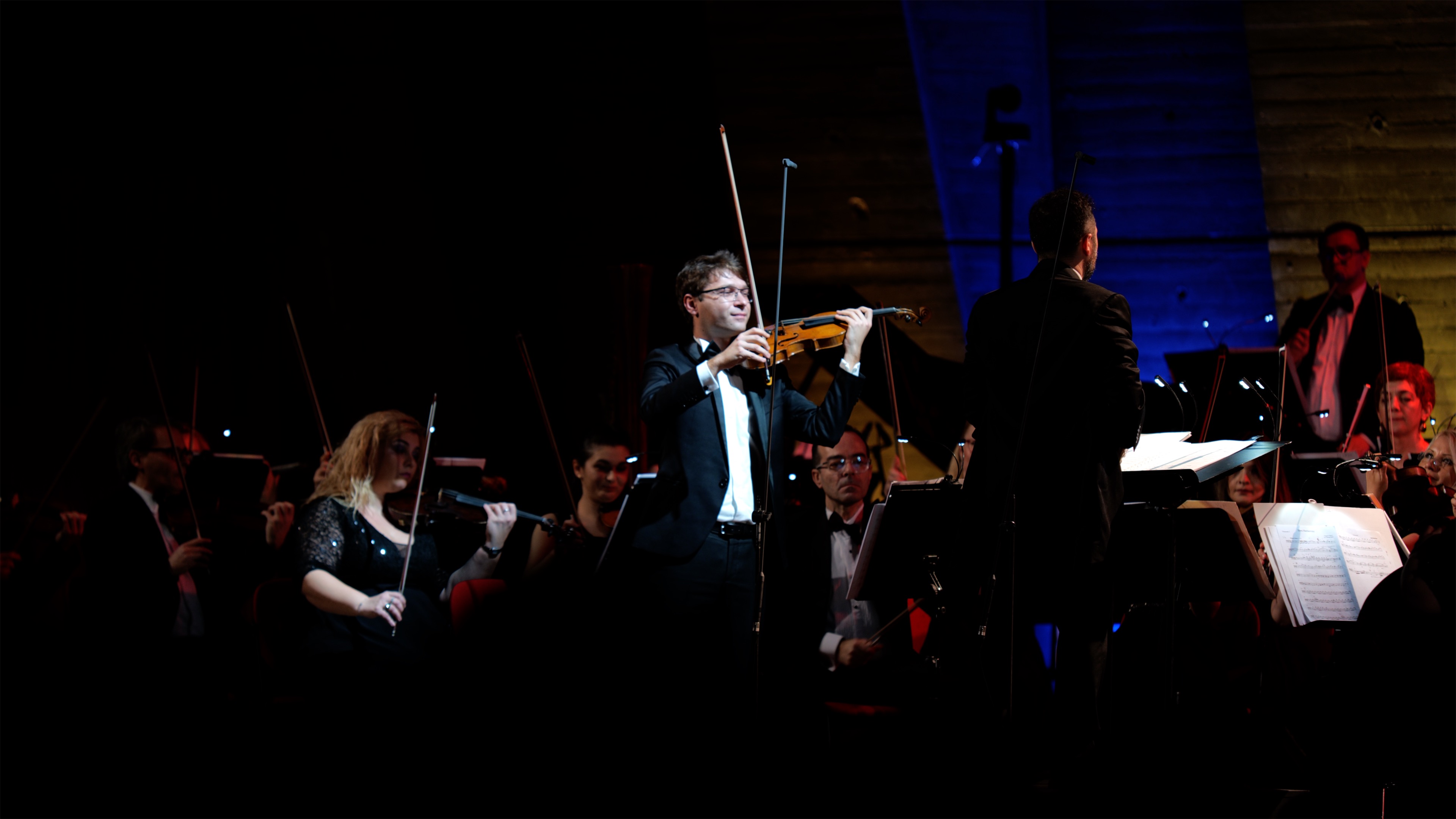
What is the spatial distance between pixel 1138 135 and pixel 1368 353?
158cm

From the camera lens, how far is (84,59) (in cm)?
535

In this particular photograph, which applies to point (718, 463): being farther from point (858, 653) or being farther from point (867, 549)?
point (858, 653)

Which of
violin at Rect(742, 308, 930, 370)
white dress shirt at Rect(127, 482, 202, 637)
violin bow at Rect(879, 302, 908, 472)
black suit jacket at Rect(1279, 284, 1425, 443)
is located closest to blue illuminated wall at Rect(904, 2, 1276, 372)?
black suit jacket at Rect(1279, 284, 1425, 443)

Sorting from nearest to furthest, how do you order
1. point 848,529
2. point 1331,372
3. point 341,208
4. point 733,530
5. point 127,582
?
point 733,530 < point 848,529 < point 127,582 < point 1331,372 < point 341,208

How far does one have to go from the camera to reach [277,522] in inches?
155

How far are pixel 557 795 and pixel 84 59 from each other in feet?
16.3

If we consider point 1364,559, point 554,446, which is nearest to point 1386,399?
point 1364,559

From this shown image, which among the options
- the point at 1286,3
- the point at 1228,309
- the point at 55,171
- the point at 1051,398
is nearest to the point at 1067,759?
the point at 1051,398

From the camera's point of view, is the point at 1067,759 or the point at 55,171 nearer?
the point at 1067,759

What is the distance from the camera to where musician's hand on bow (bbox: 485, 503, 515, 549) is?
329 cm

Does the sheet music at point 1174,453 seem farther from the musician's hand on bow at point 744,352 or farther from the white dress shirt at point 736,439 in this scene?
the musician's hand on bow at point 744,352

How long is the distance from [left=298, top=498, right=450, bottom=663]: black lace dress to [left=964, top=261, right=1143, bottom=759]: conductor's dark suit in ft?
5.45

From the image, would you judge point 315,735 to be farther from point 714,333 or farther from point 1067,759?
point 1067,759

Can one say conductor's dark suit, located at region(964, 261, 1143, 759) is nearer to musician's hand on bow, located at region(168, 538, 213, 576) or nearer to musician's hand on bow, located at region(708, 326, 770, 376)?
musician's hand on bow, located at region(708, 326, 770, 376)
